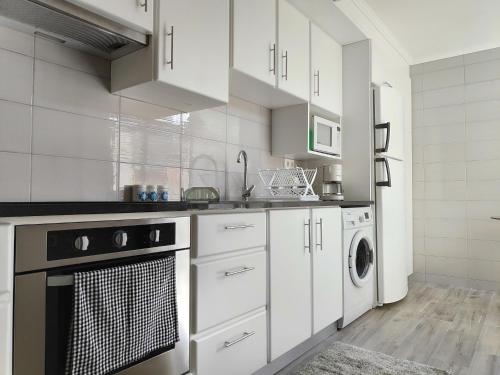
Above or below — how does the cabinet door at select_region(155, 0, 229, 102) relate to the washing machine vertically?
above

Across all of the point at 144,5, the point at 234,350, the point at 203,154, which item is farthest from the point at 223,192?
the point at 144,5

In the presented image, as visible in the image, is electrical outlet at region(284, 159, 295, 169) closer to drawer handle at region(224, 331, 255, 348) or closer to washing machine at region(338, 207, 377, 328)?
washing machine at region(338, 207, 377, 328)

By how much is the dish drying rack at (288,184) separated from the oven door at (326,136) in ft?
0.99

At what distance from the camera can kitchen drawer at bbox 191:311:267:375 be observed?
1.44 meters

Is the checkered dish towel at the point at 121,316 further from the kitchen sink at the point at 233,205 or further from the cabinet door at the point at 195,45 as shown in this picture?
the cabinet door at the point at 195,45

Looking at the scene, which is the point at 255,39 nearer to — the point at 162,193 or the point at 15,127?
the point at 162,193

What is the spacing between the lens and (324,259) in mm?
2293

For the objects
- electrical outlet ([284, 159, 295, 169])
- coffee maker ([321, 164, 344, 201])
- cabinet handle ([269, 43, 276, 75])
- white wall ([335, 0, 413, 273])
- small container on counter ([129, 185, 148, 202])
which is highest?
white wall ([335, 0, 413, 273])

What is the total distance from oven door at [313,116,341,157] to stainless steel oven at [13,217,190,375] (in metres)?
1.87

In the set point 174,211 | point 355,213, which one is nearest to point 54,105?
point 174,211

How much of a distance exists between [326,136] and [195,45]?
150 cm

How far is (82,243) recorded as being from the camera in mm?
1064

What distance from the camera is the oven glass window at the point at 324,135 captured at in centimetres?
282

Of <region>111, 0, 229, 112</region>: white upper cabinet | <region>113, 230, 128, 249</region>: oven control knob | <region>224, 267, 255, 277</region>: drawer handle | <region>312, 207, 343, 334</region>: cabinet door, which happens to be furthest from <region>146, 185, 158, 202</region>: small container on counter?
<region>312, 207, 343, 334</region>: cabinet door
